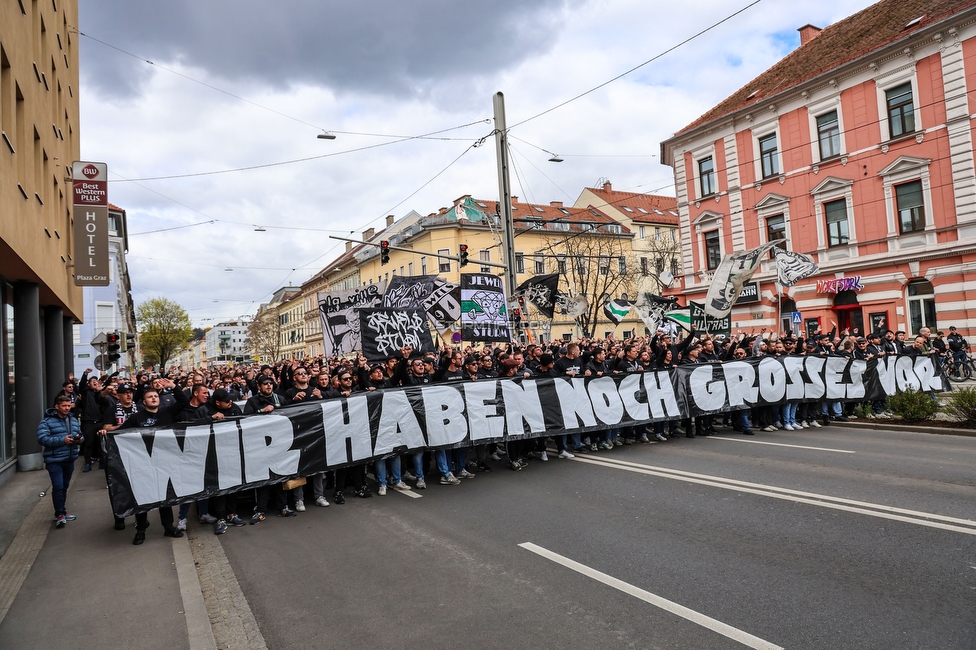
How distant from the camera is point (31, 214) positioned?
460 inches

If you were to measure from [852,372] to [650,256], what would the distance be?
160 ft

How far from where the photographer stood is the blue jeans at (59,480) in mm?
7938

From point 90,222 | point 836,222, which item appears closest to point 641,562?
point 90,222

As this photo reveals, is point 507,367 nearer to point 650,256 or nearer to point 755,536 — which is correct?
point 755,536

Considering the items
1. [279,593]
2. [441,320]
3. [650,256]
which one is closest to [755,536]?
[279,593]

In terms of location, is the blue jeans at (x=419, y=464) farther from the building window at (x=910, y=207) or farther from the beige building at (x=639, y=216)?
the beige building at (x=639, y=216)

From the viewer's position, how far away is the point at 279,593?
17.5ft

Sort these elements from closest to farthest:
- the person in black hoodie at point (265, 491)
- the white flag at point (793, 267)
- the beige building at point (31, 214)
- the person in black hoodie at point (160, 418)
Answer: the person in black hoodie at point (160, 418) → the person in black hoodie at point (265, 491) → the beige building at point (31, 214) → the white flag at point (793, 267)

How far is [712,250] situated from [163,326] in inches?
2119

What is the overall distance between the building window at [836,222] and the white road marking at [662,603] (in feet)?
88.6

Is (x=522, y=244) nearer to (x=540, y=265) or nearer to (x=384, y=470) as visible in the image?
(x=540, y=265)

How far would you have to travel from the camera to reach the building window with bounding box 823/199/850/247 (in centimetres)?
2791

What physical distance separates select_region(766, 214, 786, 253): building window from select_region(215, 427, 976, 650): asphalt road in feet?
75.7

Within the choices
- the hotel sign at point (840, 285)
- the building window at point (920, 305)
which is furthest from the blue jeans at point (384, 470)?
the hotel sign at point (840, 285)
